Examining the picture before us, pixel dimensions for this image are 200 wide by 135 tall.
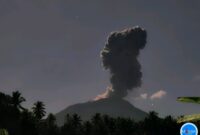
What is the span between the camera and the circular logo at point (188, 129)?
6295 millimetres

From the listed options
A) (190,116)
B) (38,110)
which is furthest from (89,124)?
(190,116)

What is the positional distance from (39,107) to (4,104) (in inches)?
1282

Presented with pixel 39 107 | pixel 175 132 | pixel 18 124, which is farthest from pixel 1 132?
pixel 175 132

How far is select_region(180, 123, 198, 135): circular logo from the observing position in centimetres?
630

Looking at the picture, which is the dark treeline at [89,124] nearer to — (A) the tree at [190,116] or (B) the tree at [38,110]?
(B) the tree at [38,110]

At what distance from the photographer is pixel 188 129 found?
254 inches

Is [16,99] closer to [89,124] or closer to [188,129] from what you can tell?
[89,124]

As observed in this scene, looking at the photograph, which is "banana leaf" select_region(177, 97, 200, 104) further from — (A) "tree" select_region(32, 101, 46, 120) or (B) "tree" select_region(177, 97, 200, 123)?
Result: (A) "tree" select_region(32, 101, 46, 120)

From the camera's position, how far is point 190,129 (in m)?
6.46

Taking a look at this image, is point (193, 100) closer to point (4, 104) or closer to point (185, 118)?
point (185, 118)

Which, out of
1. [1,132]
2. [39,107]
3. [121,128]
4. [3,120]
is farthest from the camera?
[121,128]

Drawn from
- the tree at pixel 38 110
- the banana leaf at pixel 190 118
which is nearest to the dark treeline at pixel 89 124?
the tree at pixel 38 110

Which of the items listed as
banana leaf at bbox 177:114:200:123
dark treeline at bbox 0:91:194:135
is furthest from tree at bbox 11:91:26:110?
banana leaf at bbox 177:114:200:123

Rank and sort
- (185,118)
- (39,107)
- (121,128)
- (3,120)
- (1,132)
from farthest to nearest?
(121,128)
(39,107)
(3,120)
(1,132)
(185,118)
